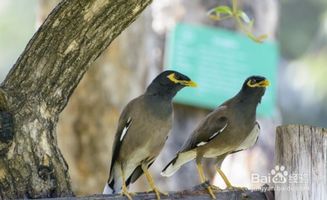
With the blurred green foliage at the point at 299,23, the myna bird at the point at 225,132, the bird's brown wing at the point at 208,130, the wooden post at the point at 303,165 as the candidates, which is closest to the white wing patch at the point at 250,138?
the myna bird at the point at 225,132

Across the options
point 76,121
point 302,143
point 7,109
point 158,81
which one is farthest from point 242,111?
point 76,121

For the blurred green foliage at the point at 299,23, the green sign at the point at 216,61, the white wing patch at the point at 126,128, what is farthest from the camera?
the blurred green foliage at the point at 299,23

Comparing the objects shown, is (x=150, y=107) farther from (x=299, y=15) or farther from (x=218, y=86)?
(x=299, y=15)

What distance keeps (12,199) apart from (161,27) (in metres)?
5.67

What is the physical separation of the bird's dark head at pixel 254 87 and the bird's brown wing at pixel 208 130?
187 millimetres

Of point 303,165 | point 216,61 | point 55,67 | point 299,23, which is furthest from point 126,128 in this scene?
point 299,23

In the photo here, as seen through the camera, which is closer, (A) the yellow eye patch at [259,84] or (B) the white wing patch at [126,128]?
(A) the yellow eye patch at [259,84]

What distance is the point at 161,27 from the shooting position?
10227 millimetres

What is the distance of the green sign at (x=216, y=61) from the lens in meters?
9.79

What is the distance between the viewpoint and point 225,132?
531 cm

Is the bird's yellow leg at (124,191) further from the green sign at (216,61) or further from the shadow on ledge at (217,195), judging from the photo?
the green sign at (216,61)

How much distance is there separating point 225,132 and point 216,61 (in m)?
4.61

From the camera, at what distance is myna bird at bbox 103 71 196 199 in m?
5.39

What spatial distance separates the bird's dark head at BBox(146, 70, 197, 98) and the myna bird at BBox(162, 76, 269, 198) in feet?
0.76
